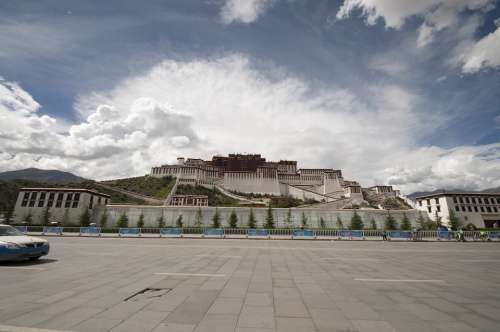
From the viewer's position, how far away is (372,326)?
445cm

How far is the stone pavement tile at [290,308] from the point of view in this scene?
5043 mm

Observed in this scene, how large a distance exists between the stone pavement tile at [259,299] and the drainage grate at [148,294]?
7.55ft

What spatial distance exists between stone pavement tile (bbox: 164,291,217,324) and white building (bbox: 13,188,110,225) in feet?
219

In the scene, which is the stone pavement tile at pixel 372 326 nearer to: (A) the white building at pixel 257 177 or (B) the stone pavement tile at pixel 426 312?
(B) the stone pavement tile at pixel 426 312

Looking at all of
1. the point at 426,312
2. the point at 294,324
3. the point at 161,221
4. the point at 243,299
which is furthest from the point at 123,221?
the point at 426,312

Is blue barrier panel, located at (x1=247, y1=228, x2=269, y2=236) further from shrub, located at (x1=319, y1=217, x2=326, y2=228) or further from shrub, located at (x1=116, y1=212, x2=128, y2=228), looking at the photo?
shrub, located at (x1=116, y1=212, x2=128, y2=228)

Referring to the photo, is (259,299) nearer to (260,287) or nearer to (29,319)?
(260,287)

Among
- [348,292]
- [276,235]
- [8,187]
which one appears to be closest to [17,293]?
[348,292]

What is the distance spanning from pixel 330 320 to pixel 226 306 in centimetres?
230

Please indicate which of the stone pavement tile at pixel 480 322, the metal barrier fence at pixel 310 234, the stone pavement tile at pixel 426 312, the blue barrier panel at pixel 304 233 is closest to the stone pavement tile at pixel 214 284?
the stone pavement tile at pixel 426 312

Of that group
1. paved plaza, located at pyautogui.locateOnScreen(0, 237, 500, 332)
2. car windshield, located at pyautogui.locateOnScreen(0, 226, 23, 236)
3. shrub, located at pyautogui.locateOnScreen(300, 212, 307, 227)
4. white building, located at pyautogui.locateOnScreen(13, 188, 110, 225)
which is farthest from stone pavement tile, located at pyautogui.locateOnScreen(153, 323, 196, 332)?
white building, located at pyautogui.locateOnScreen(13, 188, 110, 225)

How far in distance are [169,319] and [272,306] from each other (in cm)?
230

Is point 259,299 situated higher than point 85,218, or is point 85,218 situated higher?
point 85,218

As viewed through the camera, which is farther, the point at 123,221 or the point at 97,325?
the point at 123,221
